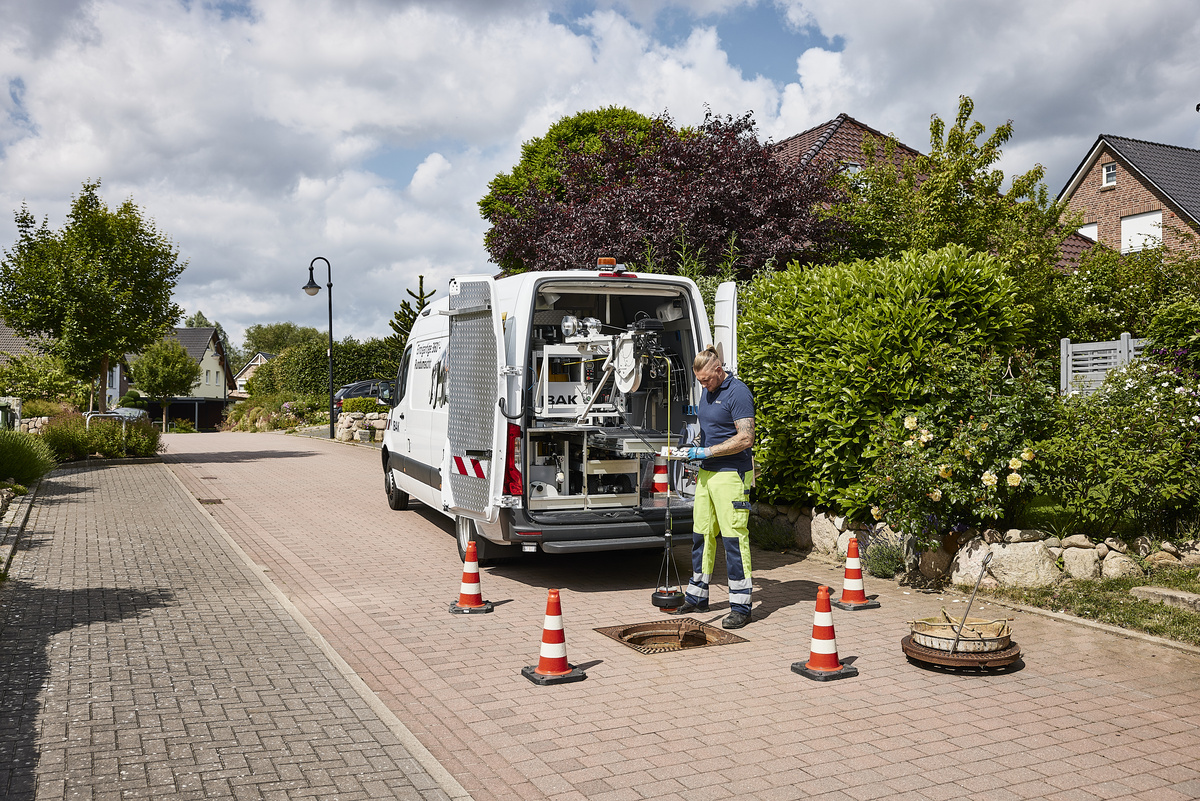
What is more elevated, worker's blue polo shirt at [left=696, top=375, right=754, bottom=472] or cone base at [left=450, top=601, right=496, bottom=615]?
worker's blue polo shirt at [left=696, top=375, right=754, bottom=472]

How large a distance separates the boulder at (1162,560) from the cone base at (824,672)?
339 cm

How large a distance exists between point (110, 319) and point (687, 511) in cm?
1756

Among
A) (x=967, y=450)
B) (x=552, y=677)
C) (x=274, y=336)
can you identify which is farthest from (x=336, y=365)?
(x=274, y=336)

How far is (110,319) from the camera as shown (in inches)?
813

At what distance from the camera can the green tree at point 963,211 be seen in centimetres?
1451

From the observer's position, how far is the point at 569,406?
846 centimetres

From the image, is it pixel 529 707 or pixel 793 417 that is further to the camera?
pixel 793 417

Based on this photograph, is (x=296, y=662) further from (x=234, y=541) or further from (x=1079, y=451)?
(x=1079, y=451)

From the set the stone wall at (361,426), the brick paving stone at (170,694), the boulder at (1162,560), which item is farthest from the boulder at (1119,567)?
the stone wall at (361,426)

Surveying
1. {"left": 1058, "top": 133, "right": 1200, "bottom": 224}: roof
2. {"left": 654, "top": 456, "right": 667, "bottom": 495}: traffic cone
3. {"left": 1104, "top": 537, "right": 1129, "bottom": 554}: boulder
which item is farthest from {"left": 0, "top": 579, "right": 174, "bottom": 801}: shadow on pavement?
{"left": 1058, "top": 133, "right": 1200, "bottom": 224}: roof

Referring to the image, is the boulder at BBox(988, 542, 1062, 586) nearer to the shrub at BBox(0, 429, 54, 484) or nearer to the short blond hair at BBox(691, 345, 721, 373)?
the short blond hair at BBox(691, 345, 721, 373)

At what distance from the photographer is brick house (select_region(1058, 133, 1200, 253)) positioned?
96.1 ft

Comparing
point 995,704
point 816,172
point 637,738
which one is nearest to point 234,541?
point 637,738

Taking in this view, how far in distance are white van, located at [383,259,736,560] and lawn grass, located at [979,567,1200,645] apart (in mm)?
2911
